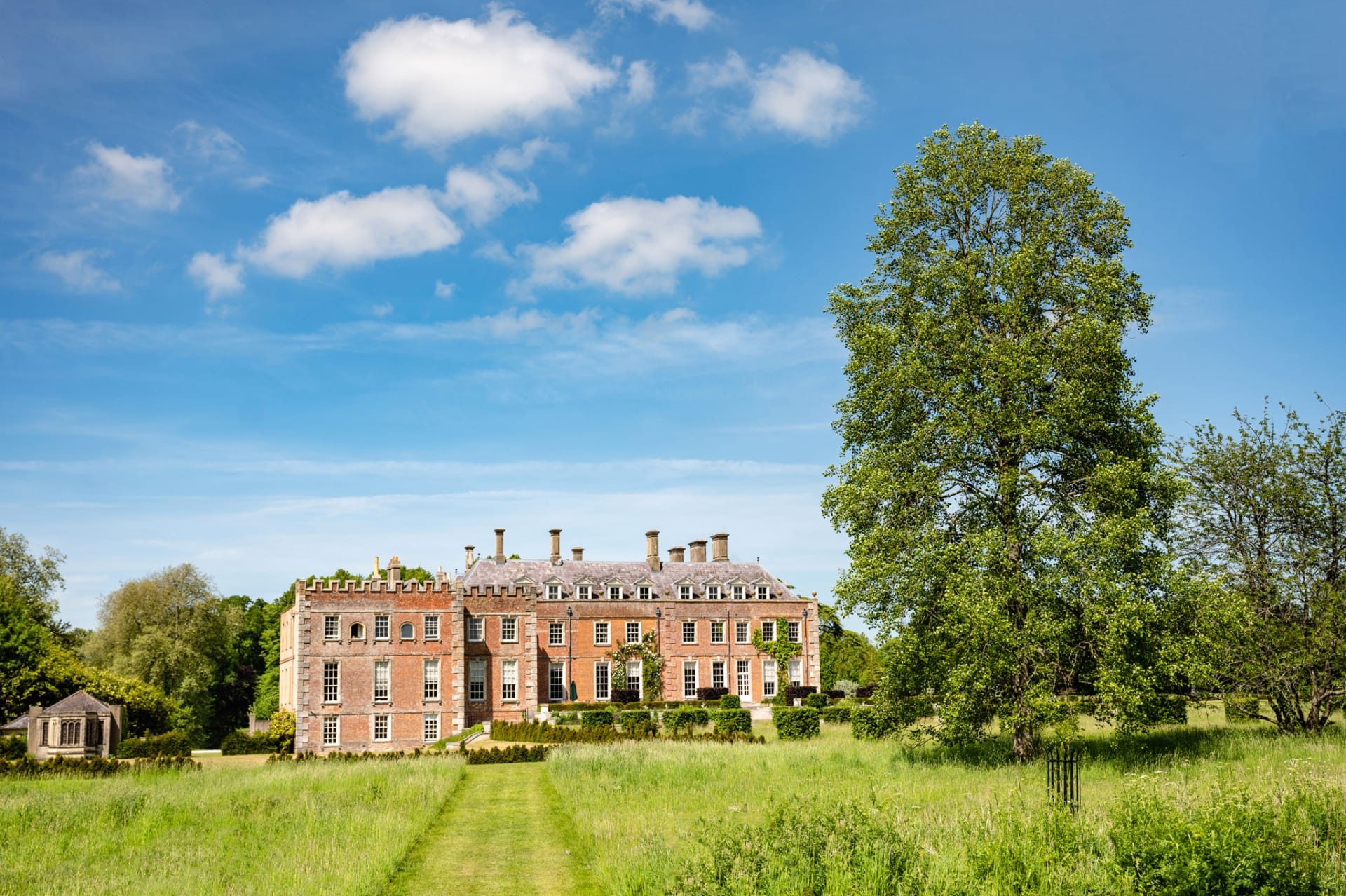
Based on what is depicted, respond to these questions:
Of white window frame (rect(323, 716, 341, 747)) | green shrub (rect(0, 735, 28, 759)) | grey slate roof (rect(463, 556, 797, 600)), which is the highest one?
grey slate roof (rect(463, 556, 797, 600))

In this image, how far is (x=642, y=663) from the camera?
54906mm

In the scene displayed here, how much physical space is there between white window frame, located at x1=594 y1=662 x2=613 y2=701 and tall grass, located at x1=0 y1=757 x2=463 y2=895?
101 ft

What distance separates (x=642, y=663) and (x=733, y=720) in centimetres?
1851

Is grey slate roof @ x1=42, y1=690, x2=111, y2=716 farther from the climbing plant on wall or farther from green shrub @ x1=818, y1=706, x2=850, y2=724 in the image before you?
green shrub @ x1=818, y1=706, x2=850, y2=724

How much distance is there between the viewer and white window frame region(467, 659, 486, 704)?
50500mm

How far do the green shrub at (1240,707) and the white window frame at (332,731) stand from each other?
37.4m

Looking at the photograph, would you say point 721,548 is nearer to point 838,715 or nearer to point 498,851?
point 838,715

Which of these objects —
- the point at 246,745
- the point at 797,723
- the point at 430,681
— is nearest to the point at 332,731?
the point at 430,681

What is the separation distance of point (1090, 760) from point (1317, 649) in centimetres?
634

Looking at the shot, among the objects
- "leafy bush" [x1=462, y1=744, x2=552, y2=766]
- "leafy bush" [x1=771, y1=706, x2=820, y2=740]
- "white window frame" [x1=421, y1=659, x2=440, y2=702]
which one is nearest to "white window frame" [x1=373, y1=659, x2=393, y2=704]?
"white window frame" [x1=421, y1=659, x2=440, y2=702]

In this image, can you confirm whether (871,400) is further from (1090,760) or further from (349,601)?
(349,601)

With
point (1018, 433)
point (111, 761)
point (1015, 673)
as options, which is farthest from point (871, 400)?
point (111, 761)

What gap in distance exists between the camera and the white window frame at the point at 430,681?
160 ft

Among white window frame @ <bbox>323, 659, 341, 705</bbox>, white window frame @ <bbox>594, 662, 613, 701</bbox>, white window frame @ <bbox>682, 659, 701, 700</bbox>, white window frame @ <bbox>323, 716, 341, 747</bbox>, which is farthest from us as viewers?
white window frame @ <bbox>682, 659, 701, 700</bbox>
